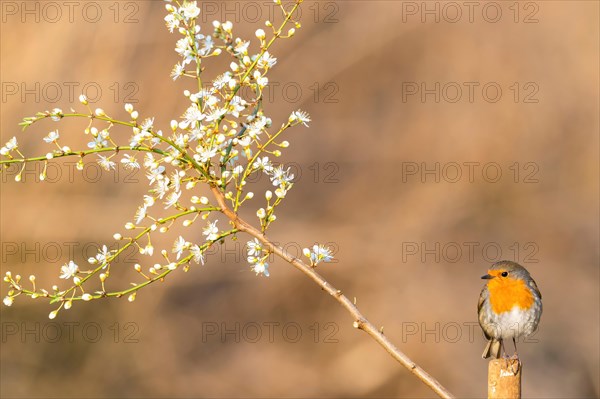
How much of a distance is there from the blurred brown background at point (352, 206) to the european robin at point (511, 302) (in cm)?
515

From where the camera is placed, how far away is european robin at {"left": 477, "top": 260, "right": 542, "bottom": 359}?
15.0ft

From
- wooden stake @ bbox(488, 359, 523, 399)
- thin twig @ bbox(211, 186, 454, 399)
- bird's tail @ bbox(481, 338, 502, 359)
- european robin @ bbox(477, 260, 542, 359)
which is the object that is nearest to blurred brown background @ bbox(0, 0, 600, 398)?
bird's tail @ bbox(481, 338, 502, 359)

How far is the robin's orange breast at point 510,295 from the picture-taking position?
4.58 meters

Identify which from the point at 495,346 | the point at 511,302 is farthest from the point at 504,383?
the point at 495,346

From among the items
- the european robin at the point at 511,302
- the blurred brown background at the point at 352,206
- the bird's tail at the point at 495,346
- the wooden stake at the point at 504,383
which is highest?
the blurred brown background at the point at 352,206

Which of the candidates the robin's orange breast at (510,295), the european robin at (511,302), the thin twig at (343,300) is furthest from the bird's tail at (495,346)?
the thin twig at (343,300)

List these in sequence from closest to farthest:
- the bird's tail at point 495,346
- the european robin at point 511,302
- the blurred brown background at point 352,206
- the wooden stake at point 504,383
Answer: the wooden stake at point 504,383
the european robin at point 511,302
the bird's tail at point 495,346
the blurred brown background at point 352,206

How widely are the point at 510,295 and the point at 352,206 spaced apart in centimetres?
649

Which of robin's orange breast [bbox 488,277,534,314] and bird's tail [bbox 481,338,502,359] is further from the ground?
robin's orange breast [bbox 488,277,534,314]

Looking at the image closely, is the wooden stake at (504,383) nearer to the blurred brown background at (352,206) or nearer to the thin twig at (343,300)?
the thin twig at (343,300)

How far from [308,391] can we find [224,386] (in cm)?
93

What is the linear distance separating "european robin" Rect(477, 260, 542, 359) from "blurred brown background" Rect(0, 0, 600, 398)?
5147mm

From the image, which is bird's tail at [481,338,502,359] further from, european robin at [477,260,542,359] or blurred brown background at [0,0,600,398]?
blurred brown background at [0,0,600,398]

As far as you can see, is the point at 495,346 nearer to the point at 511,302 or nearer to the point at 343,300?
the point at 511,302
